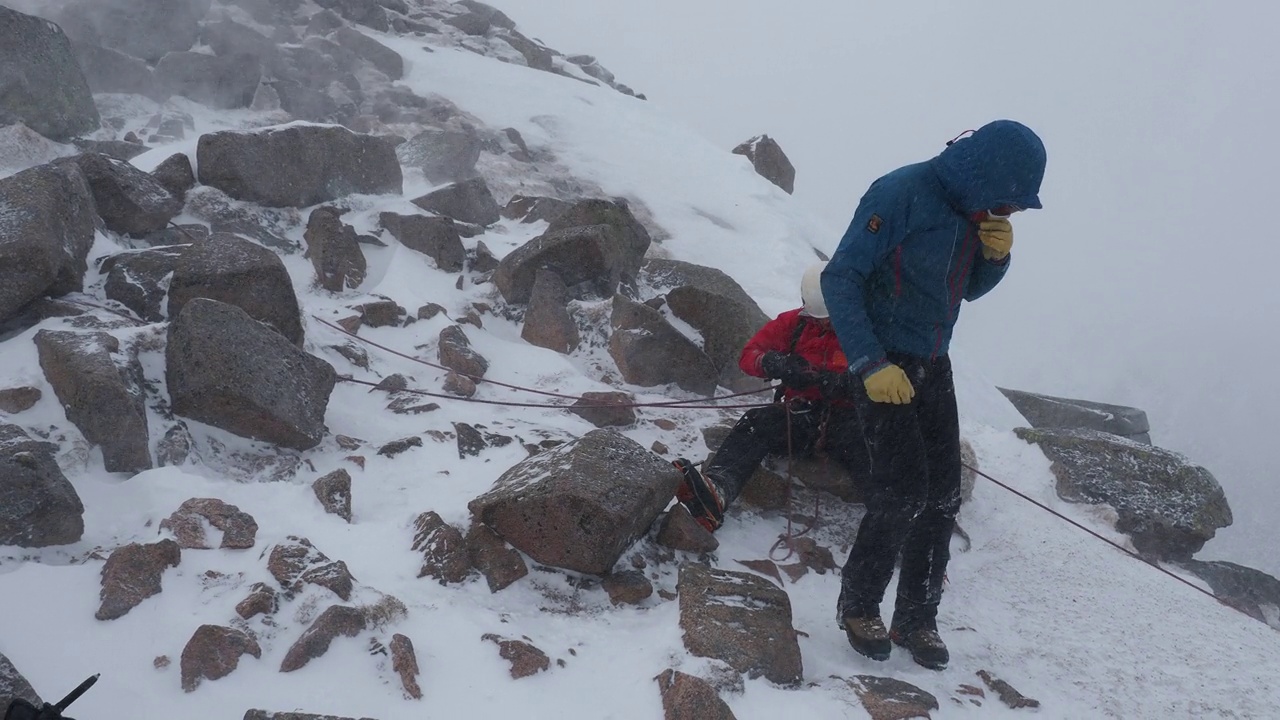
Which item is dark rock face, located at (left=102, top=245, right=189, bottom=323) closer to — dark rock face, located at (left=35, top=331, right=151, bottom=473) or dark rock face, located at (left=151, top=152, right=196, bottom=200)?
dark rock face, located at (left=35, top=331, right=151, bottom=473)

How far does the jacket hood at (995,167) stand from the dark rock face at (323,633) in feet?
9.78

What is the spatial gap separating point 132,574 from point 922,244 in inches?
136

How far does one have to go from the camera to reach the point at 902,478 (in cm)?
338

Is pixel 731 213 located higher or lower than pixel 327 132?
higher

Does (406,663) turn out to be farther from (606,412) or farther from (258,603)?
(606,412)

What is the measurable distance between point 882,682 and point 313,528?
2.65 metres

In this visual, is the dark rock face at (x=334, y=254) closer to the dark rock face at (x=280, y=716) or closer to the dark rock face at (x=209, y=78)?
the dark rock face at (x=280, y=716)

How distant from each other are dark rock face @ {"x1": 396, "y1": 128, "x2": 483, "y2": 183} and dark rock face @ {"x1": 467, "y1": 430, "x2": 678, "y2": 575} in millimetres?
7649

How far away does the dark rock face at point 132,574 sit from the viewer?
289 centimetres

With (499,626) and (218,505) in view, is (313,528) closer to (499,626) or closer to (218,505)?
(218,505)

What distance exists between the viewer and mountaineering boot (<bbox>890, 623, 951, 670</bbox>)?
3463mm

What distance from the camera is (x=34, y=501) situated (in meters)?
3.04

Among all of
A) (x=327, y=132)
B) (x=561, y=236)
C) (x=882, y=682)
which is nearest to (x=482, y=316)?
(x=561, y=236)

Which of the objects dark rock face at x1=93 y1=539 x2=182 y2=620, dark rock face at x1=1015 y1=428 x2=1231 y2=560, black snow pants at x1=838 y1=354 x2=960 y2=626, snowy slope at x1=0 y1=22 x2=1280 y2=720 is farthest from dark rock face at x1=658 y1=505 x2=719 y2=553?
dark rock face at x1=1015 y1=428 x2=1231 y2=560
